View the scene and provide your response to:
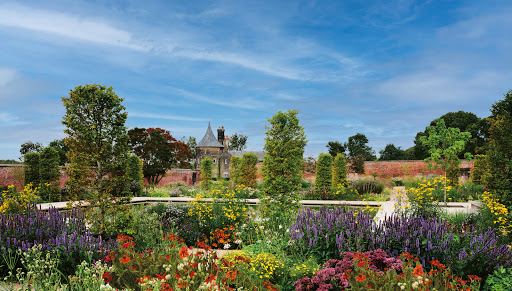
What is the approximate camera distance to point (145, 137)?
27297 mm

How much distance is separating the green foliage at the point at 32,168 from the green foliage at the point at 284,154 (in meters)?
13.9

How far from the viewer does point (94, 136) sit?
21.5 ft

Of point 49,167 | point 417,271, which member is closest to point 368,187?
point 417,271

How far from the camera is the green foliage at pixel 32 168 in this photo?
55.9 feet

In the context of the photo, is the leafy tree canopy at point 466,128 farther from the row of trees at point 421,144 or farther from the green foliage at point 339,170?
the green foliage at point 339,170

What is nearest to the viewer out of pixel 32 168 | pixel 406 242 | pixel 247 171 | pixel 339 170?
pixel 406 242

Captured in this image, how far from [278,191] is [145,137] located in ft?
68.4

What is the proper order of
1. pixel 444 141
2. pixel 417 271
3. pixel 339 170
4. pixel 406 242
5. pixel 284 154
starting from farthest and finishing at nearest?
pixel 339 170 → pixel 444 141 → pixel 284 154 → pixel 406 242 → pixel 417 271

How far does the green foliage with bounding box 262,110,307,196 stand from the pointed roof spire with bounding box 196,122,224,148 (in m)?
38.2

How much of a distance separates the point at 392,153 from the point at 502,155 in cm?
4478

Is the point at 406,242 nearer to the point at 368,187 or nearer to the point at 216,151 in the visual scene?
the point at 368,187

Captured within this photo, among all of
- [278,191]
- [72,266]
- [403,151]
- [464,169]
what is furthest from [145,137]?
[403,151]

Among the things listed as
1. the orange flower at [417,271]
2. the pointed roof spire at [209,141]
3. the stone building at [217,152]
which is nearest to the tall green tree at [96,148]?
the orange flower at [417,271]

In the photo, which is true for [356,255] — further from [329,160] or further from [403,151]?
[403,151]
